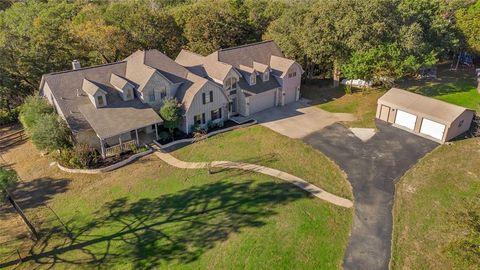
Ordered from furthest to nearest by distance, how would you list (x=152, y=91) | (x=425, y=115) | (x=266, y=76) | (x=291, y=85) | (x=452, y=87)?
(x=452, y=87) < (x=291, y=85) < (x=266, y=76) < (x=152, y=91) < (x=425, y=115)

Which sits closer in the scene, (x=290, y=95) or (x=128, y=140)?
(x=128, y=140)

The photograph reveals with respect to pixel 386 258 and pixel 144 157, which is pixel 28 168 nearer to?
pixel 144 157

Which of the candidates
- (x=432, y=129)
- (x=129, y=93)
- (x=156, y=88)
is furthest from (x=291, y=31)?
(x=129, y=93)

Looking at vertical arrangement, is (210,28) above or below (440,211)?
above

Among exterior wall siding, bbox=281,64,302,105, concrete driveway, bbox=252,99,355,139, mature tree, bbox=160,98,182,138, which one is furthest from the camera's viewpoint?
exterior wall siding, bbox=281,64,302,105

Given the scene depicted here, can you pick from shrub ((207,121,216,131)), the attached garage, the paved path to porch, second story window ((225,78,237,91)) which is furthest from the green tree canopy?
the attached garage

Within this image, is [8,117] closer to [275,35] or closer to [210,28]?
[210,28]

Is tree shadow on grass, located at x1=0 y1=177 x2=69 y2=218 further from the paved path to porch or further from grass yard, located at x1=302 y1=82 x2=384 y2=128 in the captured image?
grass yard, located at x1=302 y1=82 x2=384 y2=128
